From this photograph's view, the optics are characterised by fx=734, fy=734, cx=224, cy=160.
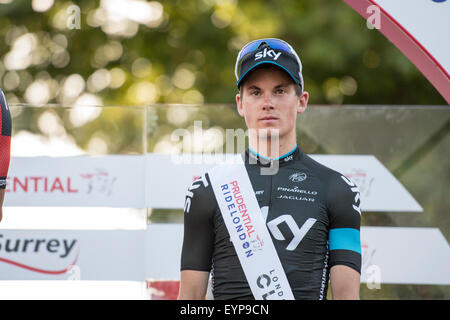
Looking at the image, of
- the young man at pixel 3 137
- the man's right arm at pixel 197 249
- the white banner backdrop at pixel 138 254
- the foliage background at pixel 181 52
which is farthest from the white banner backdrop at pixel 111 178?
the foliage background at pixel 181 52

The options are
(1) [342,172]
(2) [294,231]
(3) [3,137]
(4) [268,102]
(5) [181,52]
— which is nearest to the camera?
(2) [294,231]

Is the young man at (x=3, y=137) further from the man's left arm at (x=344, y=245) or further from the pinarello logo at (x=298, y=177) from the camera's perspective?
the man's left arm at (x=344, y=245)

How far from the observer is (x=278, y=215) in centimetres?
252

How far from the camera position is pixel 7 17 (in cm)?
1040

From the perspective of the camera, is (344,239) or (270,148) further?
(270,148)

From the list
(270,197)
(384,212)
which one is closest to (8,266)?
(384,212)

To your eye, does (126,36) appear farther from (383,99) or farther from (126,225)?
(126,225)

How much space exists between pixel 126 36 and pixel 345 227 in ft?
29.4

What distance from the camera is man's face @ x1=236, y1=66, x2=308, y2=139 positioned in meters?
2.58

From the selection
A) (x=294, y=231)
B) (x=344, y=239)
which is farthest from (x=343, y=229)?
(x=294, y=231)

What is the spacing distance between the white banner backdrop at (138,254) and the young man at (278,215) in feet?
8.06

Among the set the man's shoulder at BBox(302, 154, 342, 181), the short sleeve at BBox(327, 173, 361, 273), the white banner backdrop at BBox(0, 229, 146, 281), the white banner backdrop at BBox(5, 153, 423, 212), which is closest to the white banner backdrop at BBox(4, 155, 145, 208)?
the white banner backdrop at BBox(5, 153, 423, 212)

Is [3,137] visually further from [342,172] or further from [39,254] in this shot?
[342,172]

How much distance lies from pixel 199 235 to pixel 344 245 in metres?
0.50
